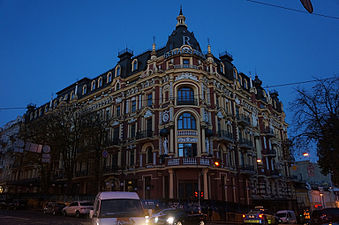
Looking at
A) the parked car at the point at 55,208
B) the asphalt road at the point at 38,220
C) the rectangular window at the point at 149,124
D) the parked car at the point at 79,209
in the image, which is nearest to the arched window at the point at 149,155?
the rectangular window at the point at 149,124

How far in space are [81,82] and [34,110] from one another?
63.7 ft

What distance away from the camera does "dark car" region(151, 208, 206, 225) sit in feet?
57.4

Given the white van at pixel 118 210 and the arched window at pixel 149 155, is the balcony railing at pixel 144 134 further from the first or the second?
the white van at pixel 118 210

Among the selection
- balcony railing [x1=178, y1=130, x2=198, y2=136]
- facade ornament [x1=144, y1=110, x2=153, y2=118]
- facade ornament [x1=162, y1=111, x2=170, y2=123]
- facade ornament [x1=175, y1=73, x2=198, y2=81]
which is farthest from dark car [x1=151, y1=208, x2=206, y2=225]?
facade ornament [x1=175, y1=73, x2=198, y2=81]

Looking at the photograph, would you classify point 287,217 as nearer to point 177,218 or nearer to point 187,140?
point 187,140

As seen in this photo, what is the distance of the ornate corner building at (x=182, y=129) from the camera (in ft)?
107

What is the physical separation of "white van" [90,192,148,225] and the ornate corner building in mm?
19961

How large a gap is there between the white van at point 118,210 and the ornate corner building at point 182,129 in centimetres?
1996

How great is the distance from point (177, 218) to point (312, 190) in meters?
52.5

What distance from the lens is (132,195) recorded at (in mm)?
11422

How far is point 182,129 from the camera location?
109 ft

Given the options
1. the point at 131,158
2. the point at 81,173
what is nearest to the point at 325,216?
the point at 131,158

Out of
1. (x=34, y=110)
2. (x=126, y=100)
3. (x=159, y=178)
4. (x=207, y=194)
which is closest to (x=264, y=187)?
(x=207, y=194)

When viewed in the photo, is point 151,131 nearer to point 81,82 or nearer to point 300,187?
point 81,82
